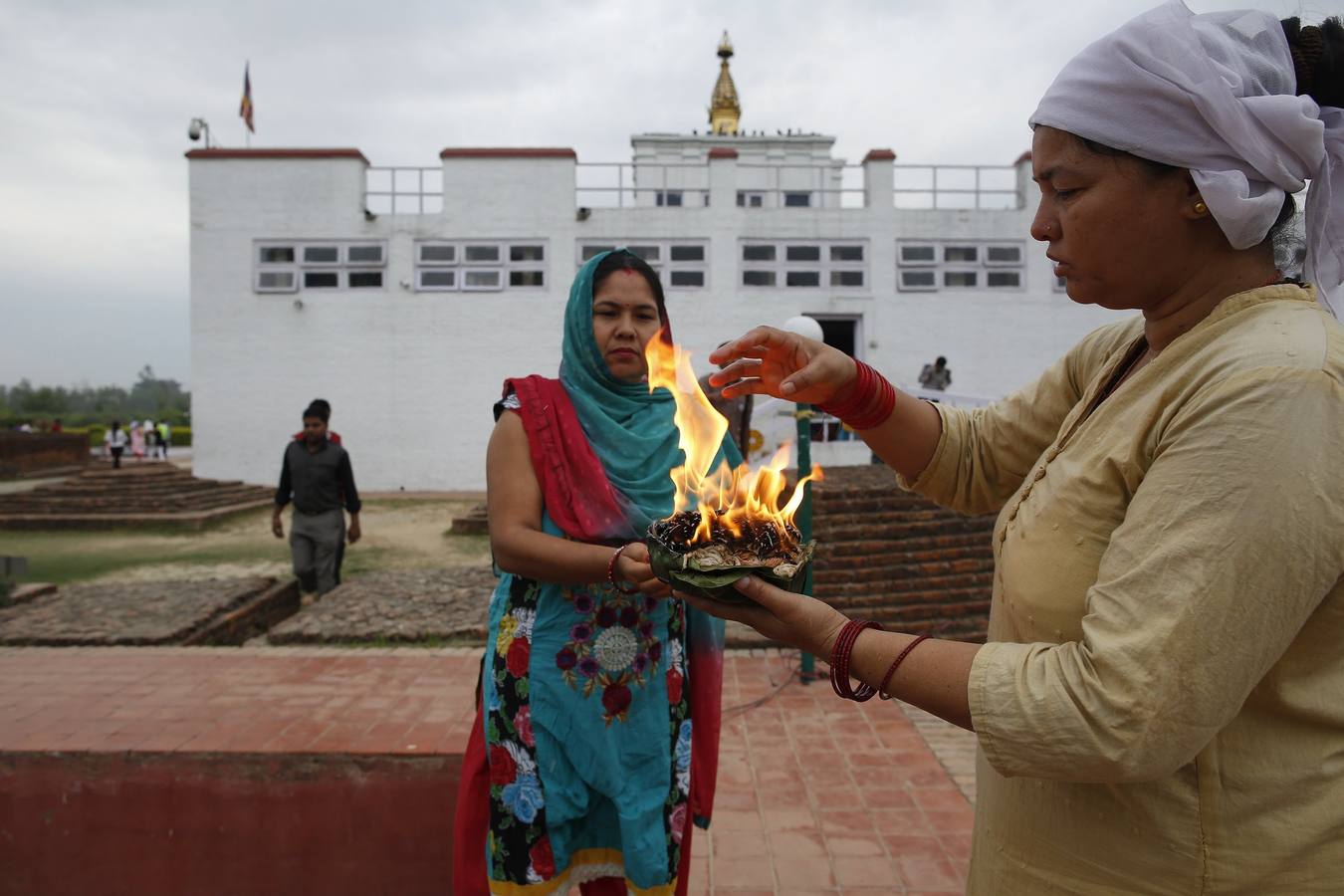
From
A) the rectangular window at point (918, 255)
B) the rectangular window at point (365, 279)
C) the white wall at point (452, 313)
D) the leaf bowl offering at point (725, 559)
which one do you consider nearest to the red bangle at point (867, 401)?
the leaf bowl offering at point (725, 559)

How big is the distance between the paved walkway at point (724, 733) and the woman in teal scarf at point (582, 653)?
101 centimetres

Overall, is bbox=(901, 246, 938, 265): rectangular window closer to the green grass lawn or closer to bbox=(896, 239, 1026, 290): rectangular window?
bbox=(896, 239, 1026, 290): rectangular window

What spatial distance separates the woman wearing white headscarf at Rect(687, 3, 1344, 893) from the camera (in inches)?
36.5

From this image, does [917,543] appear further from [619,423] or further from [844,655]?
[844,655]

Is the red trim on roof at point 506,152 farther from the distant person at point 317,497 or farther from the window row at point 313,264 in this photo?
the distant person at point 317,497

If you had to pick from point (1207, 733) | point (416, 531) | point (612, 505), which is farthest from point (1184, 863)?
point (416, 531)

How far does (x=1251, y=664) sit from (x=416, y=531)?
12.6m

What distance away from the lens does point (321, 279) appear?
1789cm

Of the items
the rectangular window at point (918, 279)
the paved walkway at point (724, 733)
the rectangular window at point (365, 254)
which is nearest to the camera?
the paved walkway at point (724, 733)

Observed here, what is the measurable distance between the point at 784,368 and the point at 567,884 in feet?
4.63

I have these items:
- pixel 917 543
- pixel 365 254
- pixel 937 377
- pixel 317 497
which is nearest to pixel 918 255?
pixel 937 377

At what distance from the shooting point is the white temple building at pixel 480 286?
1778 cm

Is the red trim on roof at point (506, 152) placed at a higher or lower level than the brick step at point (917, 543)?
higher

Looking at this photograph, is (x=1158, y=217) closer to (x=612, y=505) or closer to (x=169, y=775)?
(x=612, y=505)
